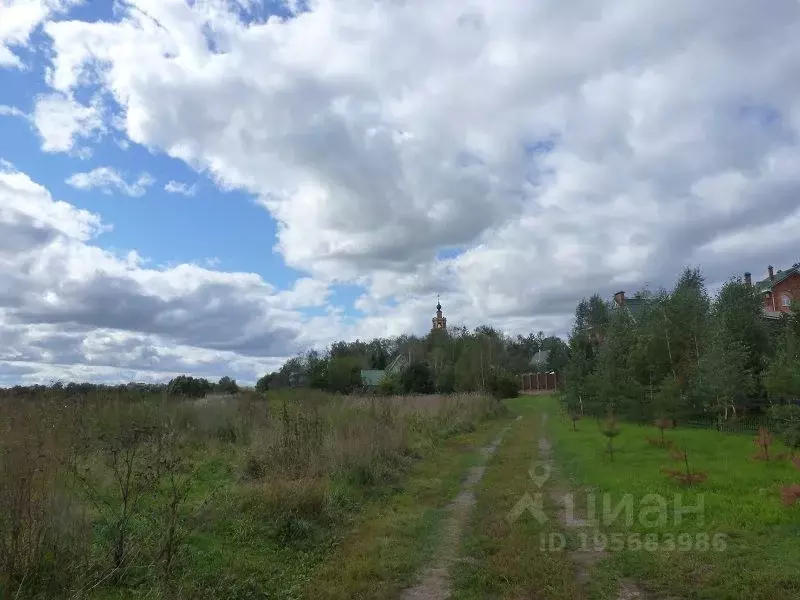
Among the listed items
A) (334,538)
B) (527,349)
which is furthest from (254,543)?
(527,349)

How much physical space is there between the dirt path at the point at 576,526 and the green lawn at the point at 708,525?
165 mm

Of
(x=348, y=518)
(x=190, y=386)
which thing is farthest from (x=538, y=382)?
(x=348, y=518)

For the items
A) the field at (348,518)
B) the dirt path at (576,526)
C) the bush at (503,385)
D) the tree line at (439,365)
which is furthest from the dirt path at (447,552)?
the bush at (503,385)

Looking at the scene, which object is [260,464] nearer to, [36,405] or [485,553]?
[36,405]

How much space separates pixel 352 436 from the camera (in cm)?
1377

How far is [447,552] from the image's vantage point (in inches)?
309

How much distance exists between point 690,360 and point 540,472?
16.8 m

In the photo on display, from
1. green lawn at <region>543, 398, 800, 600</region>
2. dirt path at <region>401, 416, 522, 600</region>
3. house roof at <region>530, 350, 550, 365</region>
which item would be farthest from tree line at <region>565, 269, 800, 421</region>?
house roof at <region>530, 350, 550, 365</region>

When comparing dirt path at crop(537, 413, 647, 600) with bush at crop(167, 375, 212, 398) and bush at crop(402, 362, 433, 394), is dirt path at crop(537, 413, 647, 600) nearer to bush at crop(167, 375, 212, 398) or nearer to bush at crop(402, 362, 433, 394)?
bush at crop(167, 375, 212, 398)

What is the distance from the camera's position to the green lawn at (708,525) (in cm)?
618

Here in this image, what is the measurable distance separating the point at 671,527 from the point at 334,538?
475 cm

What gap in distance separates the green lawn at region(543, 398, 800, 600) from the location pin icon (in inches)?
17.6

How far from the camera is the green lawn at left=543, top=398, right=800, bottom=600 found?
618cm

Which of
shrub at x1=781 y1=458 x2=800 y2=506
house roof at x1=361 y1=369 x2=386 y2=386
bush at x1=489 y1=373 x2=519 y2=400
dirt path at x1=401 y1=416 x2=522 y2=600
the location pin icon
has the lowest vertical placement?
dirt path at x1=401 y1=416 x2=522 y2=600
